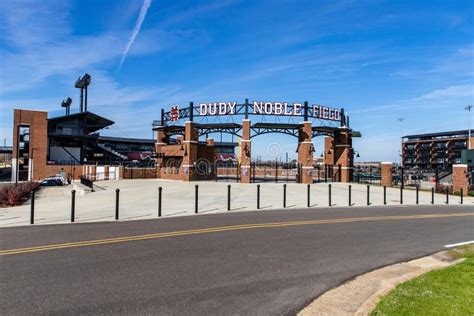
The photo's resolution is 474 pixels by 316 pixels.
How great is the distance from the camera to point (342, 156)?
132ft

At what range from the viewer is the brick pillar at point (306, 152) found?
120ft

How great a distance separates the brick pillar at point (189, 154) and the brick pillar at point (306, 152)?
34.9ft

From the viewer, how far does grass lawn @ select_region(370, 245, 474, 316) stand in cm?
441

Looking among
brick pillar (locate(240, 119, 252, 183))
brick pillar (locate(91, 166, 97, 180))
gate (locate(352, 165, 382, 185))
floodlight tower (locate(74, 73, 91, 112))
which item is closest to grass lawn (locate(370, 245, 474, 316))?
brick pillar (locate(240, 119, 252, 183))

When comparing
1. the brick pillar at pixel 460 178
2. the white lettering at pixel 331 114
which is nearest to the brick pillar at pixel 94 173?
the white lettering at pixel 331 114

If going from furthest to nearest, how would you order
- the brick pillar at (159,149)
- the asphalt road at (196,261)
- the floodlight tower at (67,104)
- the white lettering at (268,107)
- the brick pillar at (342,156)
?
the floodlight tower at (67,104)
the brick pillar at (159,149)
the brick pillar at (342,156)
the white lettering at (268,107)
the asphalt road at (196,261)

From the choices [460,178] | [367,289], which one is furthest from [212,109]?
[367,289]

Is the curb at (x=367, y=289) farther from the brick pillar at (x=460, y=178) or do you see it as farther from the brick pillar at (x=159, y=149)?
the brick pillar at (x=159, y=149)

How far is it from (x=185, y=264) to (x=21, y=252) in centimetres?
334

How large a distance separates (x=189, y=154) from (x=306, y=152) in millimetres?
11520

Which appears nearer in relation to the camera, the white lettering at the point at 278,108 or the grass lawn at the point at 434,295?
the grass lawn at the point at 434,295

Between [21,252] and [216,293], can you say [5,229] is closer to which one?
[21,252]

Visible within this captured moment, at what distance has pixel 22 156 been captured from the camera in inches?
2282

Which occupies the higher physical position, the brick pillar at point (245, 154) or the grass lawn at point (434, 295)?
the brick pillar at point (245, 154)
